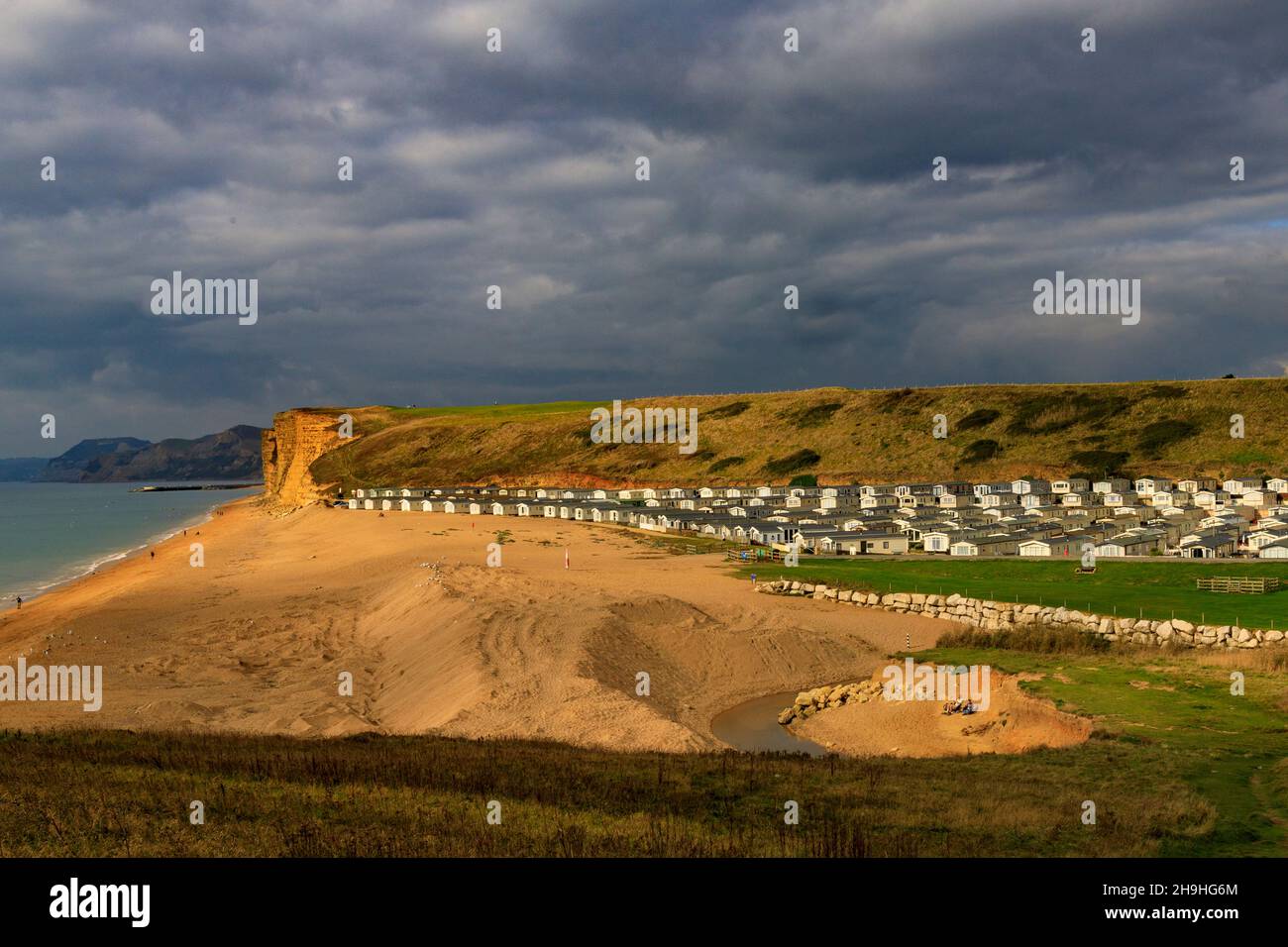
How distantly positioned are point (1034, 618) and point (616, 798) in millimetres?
30196

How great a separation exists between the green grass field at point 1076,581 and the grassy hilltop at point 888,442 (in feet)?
235

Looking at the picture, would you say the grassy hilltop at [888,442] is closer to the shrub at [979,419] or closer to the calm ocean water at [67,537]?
the shrub at [979,419]

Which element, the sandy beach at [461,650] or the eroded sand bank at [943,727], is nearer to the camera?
the eroded sand bank at [943,727]

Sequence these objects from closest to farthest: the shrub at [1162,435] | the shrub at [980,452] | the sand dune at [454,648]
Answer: the sand dune at [454,648] → the shrub at [1162,435] → the shrub at [980,452]

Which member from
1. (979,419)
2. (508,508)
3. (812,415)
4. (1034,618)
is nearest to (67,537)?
(508,508)

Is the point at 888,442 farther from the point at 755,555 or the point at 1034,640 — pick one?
the point at 1034,640

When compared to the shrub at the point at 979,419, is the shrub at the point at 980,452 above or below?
below

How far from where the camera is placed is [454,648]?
1380 inches

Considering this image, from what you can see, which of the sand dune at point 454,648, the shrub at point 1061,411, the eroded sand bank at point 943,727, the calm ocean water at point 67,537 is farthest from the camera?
the shrub at point 1061,411

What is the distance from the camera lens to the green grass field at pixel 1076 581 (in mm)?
39531

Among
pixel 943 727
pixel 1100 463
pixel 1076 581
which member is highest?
pixel 1100 463

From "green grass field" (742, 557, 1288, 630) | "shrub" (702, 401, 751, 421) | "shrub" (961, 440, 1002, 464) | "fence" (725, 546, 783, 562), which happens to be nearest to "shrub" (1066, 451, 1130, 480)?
"shrub" (961, 440, 1002, 464)

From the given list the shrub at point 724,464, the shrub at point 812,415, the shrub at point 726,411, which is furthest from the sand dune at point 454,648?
the shrub at point 726,411

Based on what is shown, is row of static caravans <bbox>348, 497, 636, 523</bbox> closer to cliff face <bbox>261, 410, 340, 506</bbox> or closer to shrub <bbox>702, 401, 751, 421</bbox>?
cliff face <bbox>261, 410, 340, 506</bbox>
